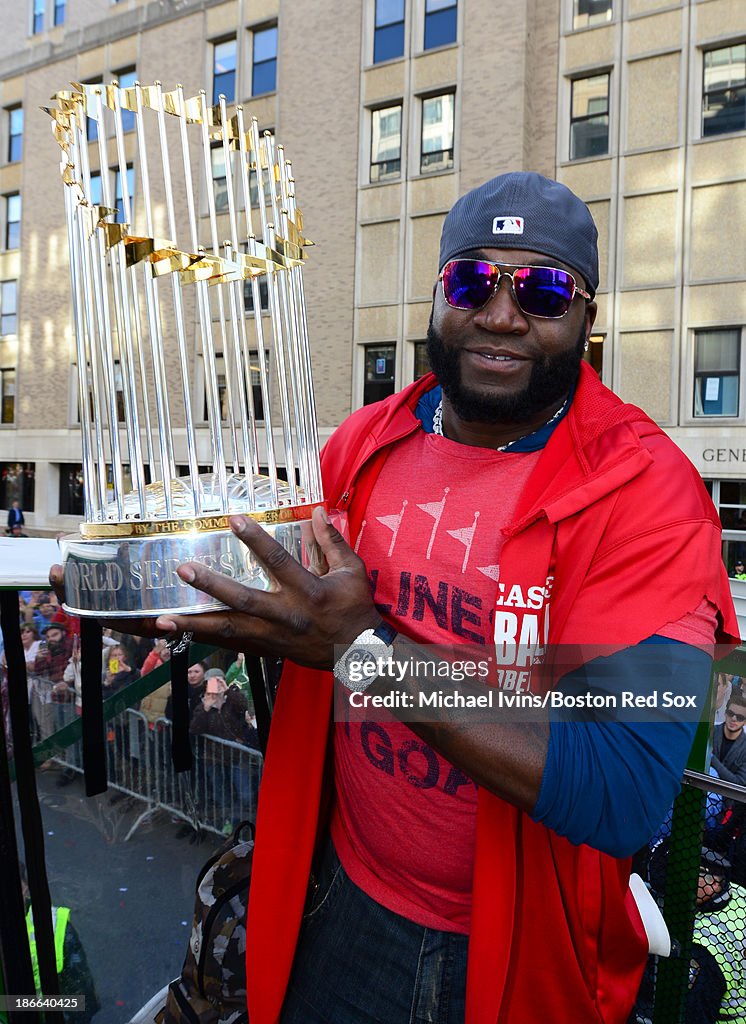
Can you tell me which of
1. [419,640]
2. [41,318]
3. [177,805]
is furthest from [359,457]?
[41,318]

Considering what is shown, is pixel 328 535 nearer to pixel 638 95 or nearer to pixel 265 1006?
pixel 265 1006

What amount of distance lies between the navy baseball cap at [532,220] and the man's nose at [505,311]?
8cm

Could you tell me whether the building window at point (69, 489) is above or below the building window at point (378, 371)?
below

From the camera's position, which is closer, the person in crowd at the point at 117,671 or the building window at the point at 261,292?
the building window at the point at 261,292

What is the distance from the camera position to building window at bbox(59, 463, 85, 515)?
2536cm

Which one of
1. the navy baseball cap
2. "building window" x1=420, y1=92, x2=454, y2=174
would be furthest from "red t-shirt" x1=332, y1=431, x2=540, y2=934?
"building window" x1=420, y1=92, x2=454, y2=174

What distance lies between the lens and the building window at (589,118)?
17797mm

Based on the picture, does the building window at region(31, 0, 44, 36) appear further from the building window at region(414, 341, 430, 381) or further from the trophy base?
the trophy base

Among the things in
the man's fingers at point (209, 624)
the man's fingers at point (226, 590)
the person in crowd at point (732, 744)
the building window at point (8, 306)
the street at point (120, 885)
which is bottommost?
the street at point (120, 885)

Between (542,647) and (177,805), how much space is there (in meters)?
2.28

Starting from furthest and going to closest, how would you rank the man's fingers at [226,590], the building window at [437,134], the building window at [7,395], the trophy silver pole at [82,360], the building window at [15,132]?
the building window at [15,132] → the building window at [7,395] → the building window at [437,134] → the trophy silver pole at [82,360] → the man's fingers at [226,590]

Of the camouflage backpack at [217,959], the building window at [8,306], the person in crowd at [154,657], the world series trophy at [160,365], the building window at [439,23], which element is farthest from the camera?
the building window at [8,306]

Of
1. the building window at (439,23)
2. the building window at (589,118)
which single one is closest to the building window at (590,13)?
the building window at (589,118)

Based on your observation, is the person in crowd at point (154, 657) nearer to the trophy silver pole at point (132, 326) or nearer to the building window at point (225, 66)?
the trophy silver pole at point (132, 326)
